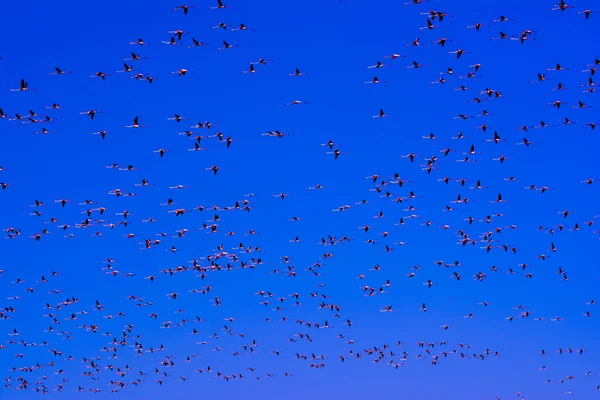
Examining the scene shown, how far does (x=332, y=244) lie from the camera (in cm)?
7894

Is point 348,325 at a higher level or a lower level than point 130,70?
higher

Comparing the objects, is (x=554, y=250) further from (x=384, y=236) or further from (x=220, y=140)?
(x=220, y=140)

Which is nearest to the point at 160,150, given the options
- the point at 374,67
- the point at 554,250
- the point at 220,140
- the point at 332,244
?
the point at 220,140

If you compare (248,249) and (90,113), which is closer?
(90,113)

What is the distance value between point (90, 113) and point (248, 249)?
23.8 metres

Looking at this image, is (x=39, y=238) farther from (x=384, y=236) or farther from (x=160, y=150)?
(x=384, y=236)

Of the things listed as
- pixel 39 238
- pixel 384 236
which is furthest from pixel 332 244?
pixel 39 238

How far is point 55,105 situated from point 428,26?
81.1ft

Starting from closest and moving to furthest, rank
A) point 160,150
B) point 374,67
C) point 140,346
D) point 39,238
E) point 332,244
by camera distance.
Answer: point 374,67, point 160,150, point 39,238, point 332,244, point 140,346

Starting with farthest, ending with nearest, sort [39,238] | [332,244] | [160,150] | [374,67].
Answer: [332,244], [39,238], [160,150], [374,67]

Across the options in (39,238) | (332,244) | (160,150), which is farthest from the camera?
(332,244)

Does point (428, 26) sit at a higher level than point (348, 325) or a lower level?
lower

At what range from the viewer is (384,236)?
77312 mm

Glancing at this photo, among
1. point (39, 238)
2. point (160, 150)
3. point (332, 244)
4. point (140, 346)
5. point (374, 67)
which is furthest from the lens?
point (140, 346)
